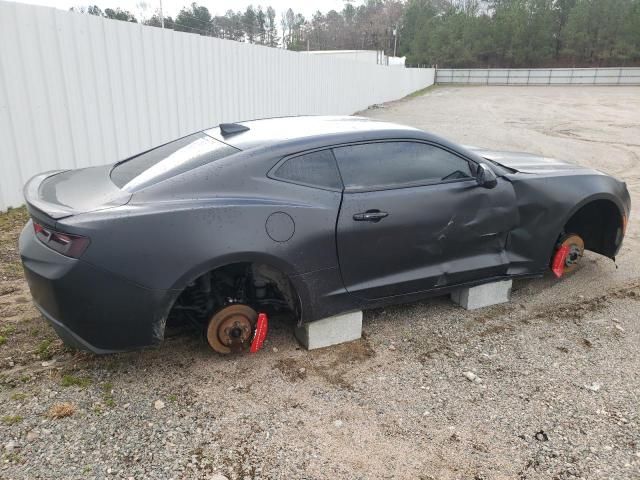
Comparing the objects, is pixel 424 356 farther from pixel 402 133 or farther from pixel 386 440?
pixel 402 133

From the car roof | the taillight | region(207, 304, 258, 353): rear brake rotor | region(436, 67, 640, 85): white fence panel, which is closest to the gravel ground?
region(207, 304, 258, 353): rear brake rotor

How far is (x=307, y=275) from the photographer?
123 inches

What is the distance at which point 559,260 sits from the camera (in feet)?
14.1

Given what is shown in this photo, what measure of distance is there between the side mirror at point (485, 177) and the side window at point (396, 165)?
0.07 m

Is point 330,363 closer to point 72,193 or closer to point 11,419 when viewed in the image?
point 11,419

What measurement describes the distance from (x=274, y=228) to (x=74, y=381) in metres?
1.50

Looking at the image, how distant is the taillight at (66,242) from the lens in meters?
2.60

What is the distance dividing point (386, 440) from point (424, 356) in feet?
2.96

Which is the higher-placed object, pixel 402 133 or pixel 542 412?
pixel 402 133

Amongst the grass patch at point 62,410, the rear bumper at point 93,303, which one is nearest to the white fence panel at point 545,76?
the rear bumper at point 93,303

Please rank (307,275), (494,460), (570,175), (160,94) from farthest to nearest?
(160,94) < (570,175) < (307,275) < (494,460)

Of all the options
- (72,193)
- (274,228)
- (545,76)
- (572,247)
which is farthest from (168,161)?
(545,76)

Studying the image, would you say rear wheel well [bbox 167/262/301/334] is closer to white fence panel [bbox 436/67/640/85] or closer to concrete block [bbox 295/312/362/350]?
concrete block [bbox 295/312/362/350]

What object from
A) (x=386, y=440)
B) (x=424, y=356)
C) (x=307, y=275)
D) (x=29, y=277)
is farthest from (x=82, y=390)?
(x=424, y=356)
